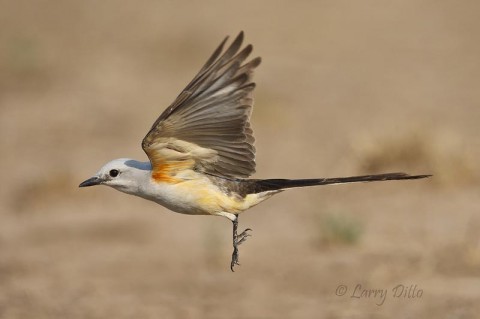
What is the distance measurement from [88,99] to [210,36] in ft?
10.8

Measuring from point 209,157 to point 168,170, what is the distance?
0.26m

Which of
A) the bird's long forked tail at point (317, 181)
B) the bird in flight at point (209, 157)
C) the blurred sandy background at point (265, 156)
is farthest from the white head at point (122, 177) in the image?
the blurred sandy background at point (265, 156)

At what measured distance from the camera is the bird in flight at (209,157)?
6090mm

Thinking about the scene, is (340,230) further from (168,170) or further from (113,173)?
(113,173)

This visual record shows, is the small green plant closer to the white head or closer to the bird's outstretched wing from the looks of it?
the bird's outstretched wing

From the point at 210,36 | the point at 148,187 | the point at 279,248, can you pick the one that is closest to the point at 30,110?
the point at 210,36

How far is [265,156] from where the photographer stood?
43.5 feet
